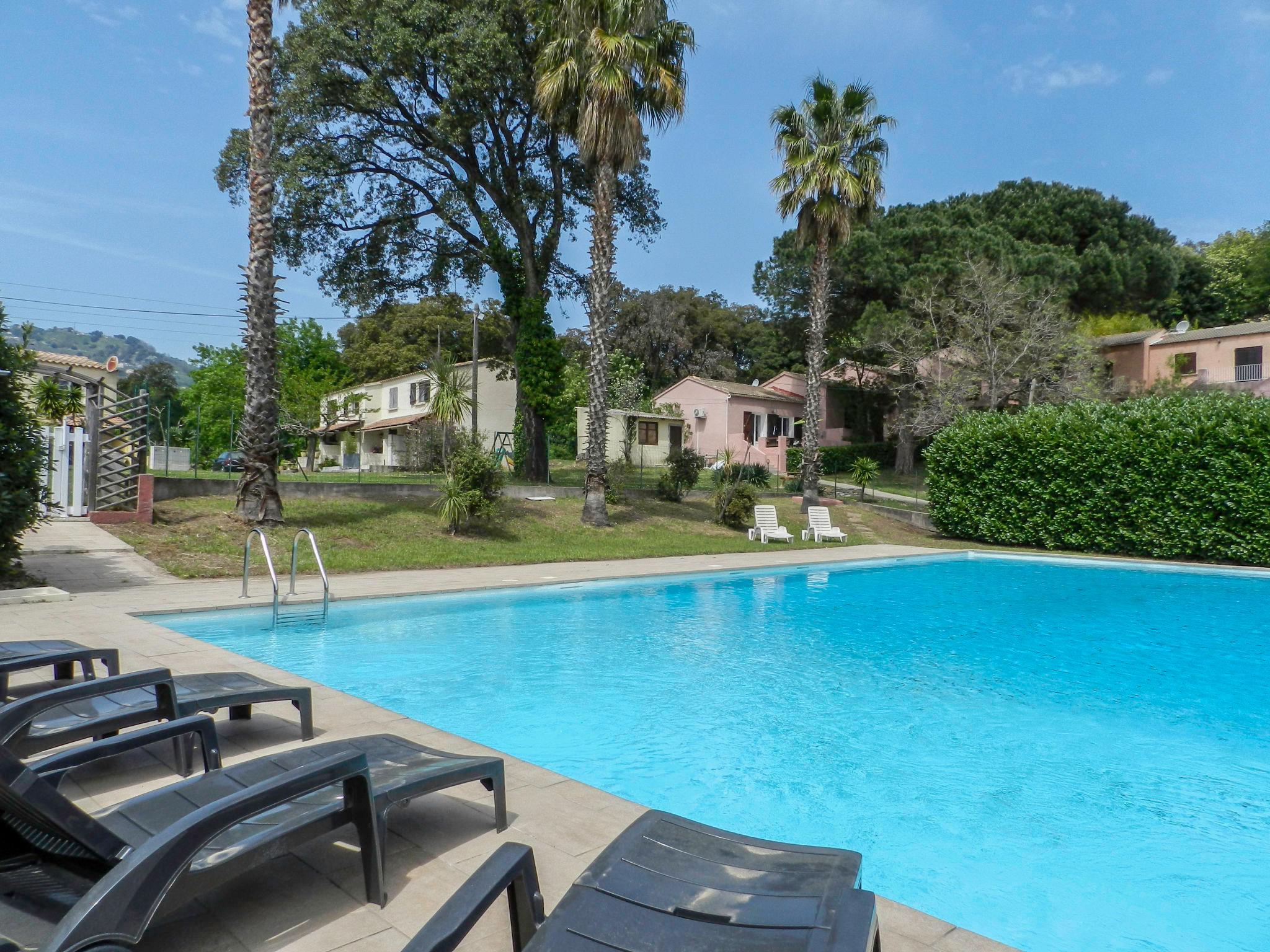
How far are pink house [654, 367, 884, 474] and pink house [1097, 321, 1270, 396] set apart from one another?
12837 mm

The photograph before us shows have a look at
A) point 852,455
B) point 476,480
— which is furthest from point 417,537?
point 852,455

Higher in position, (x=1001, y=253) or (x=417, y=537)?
(x=1001, y=253)

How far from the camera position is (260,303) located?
14.2 metres

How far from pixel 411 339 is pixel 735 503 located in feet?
123

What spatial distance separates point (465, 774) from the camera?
3260 mm

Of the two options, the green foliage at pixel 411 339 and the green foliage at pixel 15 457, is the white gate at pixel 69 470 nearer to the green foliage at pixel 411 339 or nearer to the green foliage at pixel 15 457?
the green foliage at pixel 15 457

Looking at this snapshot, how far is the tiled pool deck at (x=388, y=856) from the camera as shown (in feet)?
8.56

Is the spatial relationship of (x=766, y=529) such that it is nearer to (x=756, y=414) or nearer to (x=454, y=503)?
(x=454, y=503)

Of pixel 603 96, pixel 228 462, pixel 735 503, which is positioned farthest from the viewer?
pixel 228 462

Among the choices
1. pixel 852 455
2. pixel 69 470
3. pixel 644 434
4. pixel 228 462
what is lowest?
pixel 69 470

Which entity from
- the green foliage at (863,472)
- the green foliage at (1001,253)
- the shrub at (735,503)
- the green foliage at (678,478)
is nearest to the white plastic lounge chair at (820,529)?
the shrub at (735,503)

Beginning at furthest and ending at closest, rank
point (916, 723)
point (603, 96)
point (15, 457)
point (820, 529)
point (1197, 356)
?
point (1197, 356), point (820, 529), point (603, 96), point (15, 457), point (916, 723)

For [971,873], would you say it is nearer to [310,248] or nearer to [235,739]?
[235,739]

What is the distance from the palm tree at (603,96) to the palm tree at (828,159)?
537cm
